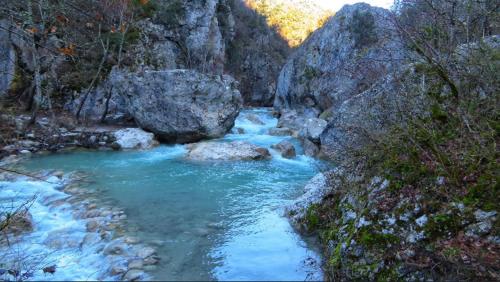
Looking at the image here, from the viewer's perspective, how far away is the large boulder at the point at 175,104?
52.9ft

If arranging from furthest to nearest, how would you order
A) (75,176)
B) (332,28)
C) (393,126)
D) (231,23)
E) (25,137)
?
(231,23), (332,28), (25,137), (75,176), (393,126)

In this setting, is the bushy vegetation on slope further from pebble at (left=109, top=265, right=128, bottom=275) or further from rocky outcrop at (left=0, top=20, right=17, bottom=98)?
rocky outcrop at (left=0, top=20, right=17, bottom=98)

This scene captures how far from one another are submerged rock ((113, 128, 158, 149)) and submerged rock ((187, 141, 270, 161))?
2.51 meters

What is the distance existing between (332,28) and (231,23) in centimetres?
1227

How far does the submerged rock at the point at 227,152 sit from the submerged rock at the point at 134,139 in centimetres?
251

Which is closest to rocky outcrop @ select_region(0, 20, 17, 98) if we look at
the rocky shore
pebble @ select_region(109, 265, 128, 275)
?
the rocky shore

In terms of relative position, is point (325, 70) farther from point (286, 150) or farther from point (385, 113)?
point (385, 113)

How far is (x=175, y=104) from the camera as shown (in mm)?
16109

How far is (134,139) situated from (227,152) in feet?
14.4

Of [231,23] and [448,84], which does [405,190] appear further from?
[231,23]

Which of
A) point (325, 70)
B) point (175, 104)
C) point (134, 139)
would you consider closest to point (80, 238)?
point (134, 139)

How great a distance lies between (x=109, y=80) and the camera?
1859 centimetres

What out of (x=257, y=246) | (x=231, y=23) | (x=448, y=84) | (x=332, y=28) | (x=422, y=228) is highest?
(x=231, y=23)

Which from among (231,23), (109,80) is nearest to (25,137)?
(109,80)
